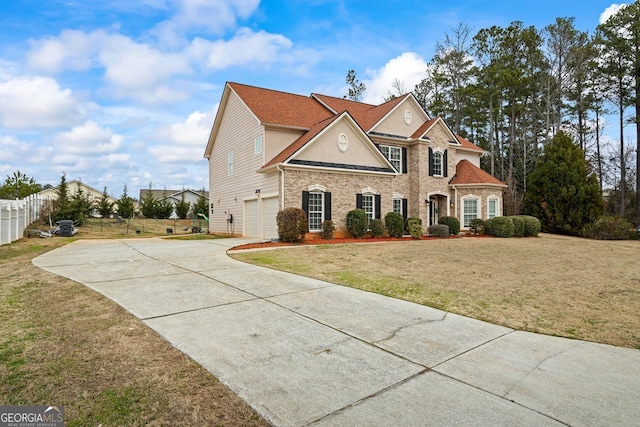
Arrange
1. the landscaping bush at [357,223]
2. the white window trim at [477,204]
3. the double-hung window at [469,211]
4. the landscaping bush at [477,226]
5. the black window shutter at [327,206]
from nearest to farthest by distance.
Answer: the landscaping bush at [357,223] → the black window shutter at [327,206] → the landscaping bush at [477,226] → the white window trim at [477,204] → the double-hung window at [469,211]

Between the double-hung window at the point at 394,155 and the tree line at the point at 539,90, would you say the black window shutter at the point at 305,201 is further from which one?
the tree line at the point at 539,90

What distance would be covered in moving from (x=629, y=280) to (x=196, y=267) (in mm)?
10884

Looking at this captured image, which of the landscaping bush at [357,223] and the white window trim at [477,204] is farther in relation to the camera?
the white window trim at [477,204]

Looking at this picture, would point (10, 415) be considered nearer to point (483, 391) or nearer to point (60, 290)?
point (483, 391)

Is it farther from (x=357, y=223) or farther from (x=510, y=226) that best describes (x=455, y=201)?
(x=357, y=223)

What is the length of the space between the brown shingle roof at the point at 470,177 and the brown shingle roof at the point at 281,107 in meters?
9.46

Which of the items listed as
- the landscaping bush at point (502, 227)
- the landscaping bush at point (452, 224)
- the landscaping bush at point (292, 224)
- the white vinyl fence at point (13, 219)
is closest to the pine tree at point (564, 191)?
the landscaping bush at point (502, 227)

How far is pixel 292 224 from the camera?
15.3 meters

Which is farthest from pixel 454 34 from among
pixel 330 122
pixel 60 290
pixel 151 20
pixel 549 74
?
pixel 60 290

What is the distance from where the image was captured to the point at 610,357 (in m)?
4.30

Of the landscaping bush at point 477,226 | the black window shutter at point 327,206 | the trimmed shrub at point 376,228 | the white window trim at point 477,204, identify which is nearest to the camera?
the black window shutter at point 327,206

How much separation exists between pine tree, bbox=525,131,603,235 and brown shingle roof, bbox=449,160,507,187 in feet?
12.8

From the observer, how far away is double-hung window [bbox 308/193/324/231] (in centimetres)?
1759

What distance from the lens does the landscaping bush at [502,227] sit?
20703 mm
